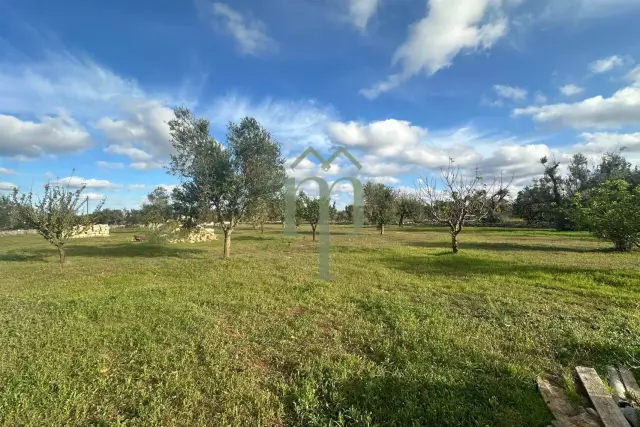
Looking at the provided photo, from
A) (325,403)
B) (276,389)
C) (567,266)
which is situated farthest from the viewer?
(567,266)

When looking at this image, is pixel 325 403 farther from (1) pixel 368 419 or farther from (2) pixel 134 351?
(2) pixel 134 351

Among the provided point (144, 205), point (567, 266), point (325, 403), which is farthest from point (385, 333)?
point (144, 205)

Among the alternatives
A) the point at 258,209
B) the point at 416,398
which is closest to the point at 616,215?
the point at 416,398

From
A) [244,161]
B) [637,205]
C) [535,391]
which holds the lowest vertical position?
[535,391]

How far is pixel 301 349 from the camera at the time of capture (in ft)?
18.6

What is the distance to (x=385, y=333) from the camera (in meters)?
6.43

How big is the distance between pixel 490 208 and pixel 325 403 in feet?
75.7

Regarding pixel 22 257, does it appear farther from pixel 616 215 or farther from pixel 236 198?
pixel 616 215

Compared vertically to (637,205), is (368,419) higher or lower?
lower

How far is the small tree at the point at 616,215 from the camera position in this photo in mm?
15511

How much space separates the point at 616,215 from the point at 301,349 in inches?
806

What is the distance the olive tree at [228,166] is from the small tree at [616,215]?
18267mm

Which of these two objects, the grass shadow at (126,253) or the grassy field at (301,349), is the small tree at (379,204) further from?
the grassy field at (301,349)

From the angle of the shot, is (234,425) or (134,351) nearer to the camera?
(234,425)
